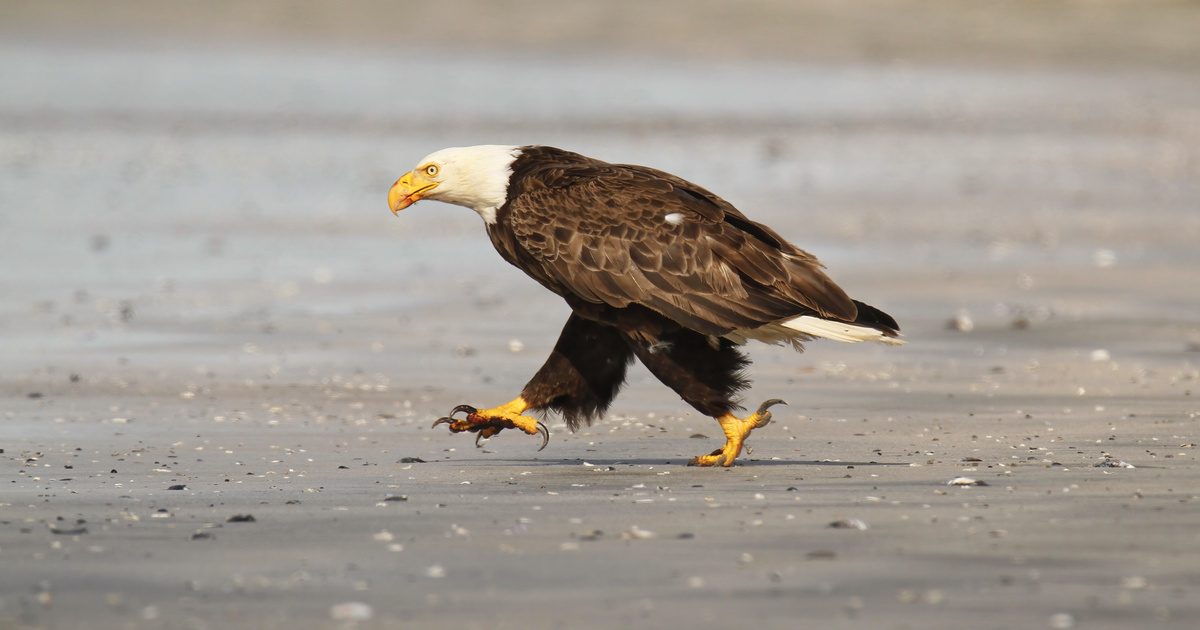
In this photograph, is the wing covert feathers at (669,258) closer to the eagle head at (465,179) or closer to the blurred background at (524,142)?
the eagle head at (465,179)

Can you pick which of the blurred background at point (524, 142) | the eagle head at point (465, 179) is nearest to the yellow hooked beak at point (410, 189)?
the eagle head at point (465, 179)

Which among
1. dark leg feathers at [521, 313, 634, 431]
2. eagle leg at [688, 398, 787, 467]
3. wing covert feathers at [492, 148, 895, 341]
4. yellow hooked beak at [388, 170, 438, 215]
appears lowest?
eagle leg at [688, 398, 787, 467]

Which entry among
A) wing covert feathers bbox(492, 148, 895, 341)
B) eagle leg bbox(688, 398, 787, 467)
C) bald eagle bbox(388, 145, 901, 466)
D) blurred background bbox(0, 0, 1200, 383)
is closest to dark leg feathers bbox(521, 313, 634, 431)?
bald eagle bbox(388, 145, 901, 466)

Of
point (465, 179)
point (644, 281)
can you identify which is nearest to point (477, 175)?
point (465, 179)

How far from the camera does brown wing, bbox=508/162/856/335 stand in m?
7.32

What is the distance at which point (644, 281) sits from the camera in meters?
7.34

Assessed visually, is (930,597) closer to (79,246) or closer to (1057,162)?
(79,246)

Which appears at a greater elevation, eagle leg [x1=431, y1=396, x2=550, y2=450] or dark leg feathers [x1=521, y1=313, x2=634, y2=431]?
dark leg feathers [x1=521, y1=313, x2=634, y2=431]

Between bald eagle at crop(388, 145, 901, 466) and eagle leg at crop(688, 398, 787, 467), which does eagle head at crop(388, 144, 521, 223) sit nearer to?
bald eagle at crop(388, 145, 901, 466)

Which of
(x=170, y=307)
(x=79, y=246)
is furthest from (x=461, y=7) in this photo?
(x=170, y=307)

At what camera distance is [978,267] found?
13.6 m

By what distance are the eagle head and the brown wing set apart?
0.53ft

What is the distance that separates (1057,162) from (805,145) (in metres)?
2.97

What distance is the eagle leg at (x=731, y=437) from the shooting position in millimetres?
7414
